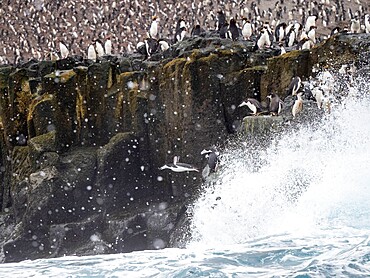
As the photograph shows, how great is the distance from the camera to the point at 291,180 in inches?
514

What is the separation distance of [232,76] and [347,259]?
8122mm

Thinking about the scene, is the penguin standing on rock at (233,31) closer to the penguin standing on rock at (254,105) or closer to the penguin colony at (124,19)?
the penguin standing on rock at (254,105)

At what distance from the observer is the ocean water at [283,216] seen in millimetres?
8922

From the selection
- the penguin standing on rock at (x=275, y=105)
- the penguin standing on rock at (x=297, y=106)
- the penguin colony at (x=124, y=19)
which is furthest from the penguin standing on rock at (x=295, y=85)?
the penguin colony at (x=124, y=19)

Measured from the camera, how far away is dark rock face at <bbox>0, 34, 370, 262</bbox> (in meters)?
16.1

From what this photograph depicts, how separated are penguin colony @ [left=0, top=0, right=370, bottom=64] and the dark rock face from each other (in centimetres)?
1580

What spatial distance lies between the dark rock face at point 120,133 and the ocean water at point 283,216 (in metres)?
0.87

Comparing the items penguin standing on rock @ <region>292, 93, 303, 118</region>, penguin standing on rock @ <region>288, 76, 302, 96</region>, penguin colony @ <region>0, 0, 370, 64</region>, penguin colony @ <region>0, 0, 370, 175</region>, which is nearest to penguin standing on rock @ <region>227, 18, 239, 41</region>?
penguin standing on rock @ <region>288, 76, 302, 96</region>

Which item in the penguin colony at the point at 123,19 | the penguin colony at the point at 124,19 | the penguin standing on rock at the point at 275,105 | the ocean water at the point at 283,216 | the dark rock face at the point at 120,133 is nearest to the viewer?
the ocean water at the point at 283,216

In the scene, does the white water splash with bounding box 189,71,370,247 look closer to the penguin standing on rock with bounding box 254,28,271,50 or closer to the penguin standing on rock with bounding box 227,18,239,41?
the penguin standing on rock with bounding box 254,28,271,50

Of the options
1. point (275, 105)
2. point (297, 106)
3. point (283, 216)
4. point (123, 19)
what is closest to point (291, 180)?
point (283, 216)

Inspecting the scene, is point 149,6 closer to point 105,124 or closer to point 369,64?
point 105,124

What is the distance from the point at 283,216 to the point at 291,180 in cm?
97

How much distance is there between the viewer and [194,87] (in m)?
16.2
